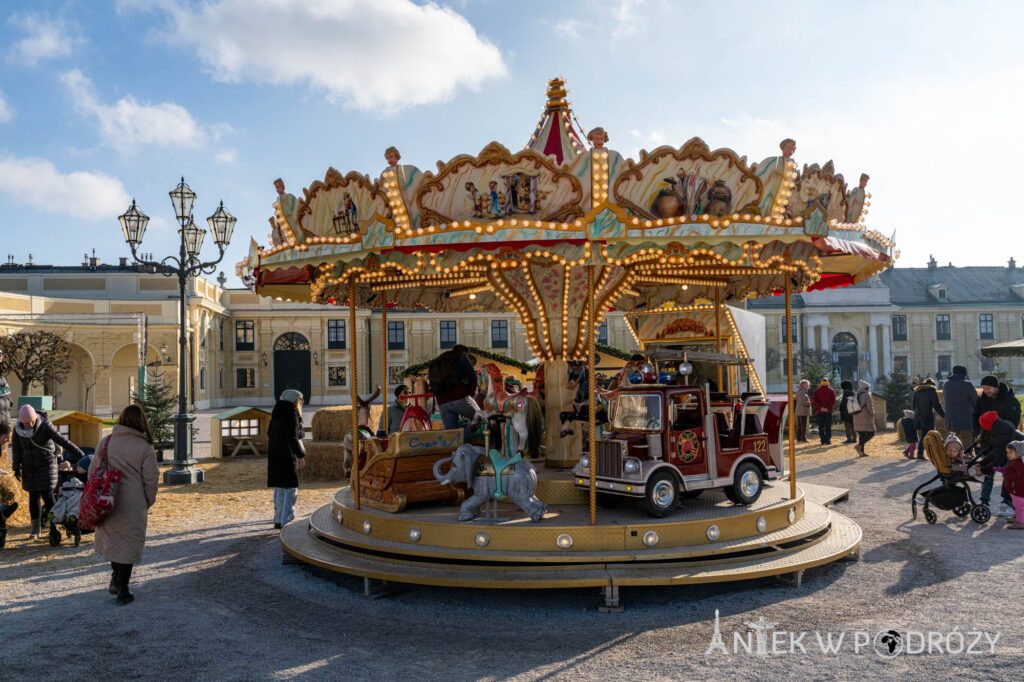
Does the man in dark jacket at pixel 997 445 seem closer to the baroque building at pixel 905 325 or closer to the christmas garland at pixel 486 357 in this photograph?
the christmas garland at pixel 486 357

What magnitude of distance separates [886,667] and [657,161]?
4.36m

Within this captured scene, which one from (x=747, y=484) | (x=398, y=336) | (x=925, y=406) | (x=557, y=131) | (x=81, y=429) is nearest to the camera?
(x=747, y=484)

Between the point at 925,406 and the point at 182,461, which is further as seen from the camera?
the point at 925,406

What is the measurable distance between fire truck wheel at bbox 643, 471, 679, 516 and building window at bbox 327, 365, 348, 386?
153 ft

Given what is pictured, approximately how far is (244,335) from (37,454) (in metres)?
44.8

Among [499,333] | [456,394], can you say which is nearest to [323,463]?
[456,394]

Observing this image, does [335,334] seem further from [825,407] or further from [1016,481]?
[1016,481]

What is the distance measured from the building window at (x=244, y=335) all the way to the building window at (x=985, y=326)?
57161 mm

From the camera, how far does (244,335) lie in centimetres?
5197

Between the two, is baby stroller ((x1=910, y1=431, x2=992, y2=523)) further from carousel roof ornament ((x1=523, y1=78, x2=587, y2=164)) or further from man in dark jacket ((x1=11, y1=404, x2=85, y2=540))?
man in dark jacket ((x1=11, y1=404, x2=85, y2=540))

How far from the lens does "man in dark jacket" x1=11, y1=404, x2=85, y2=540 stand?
9070mm

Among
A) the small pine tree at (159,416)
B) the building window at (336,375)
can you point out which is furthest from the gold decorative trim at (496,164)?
the building window at (336,375)

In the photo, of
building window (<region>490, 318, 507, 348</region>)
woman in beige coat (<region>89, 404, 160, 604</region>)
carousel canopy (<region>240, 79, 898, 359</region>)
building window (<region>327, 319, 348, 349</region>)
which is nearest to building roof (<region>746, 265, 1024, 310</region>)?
building window (<region>490, 318, 507, 348</region>)

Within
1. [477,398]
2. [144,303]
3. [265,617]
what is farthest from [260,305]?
[265,617]
